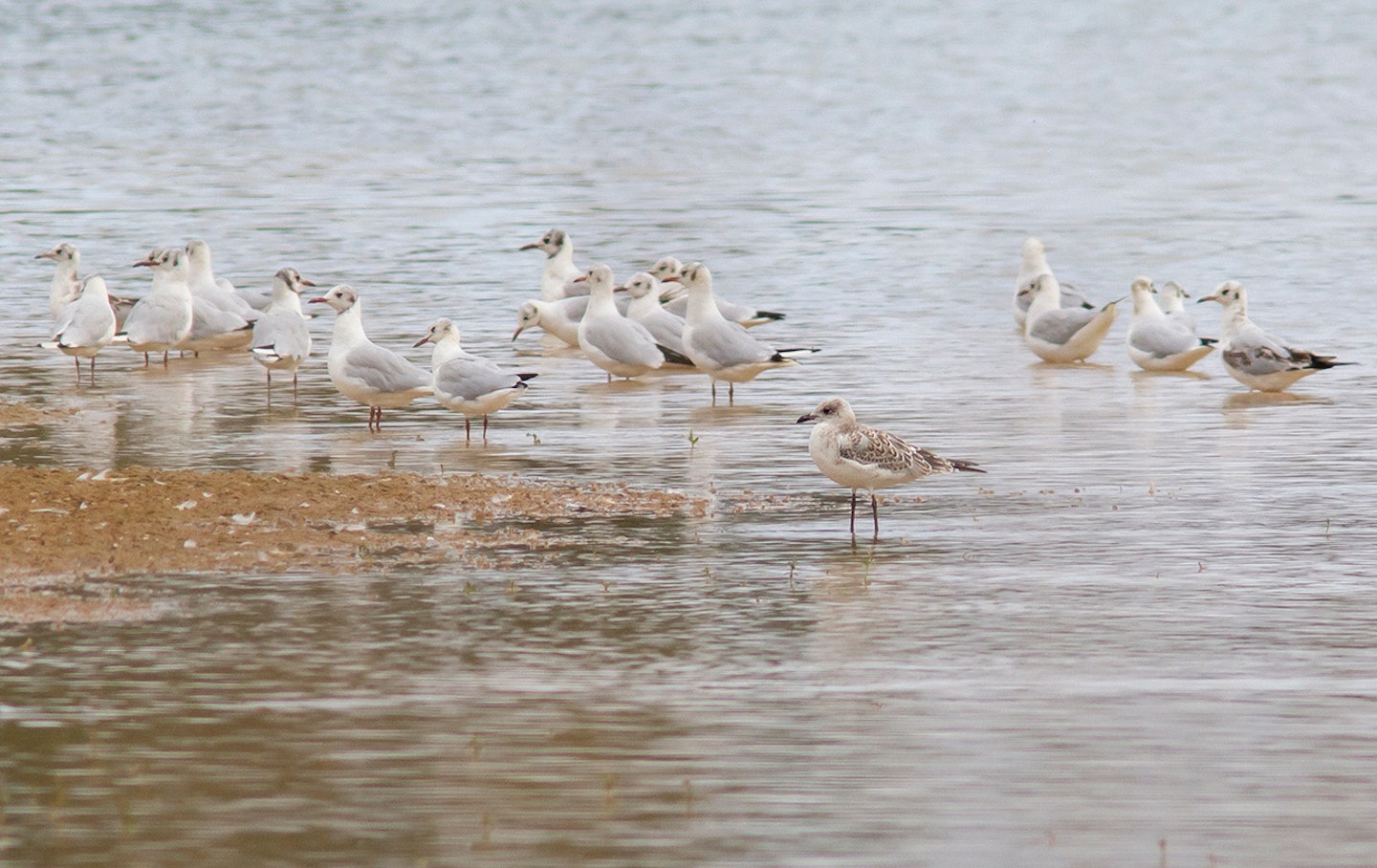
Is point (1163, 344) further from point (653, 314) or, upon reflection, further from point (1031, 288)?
point (653, 314)

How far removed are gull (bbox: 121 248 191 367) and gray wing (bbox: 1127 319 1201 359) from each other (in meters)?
9.09

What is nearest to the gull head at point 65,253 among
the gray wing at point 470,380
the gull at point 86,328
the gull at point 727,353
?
the gull at point 86,328

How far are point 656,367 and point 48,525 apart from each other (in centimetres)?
871

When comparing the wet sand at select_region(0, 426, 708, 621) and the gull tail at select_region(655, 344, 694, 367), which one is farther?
the gull tail at select_region(655, 344, 694, 367)

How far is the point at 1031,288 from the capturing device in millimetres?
25109

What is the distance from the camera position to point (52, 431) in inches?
712

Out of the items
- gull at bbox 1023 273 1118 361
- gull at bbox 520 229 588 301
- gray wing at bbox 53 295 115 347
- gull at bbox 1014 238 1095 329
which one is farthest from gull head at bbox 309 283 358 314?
gull at bbox 1014 238 1095 329

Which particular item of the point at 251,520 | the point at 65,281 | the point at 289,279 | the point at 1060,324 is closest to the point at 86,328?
the point at 289,279

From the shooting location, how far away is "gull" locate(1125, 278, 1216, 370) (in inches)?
867

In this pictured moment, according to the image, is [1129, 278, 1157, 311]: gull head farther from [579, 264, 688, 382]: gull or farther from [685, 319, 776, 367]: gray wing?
[579, 264, 688, 382]: gull

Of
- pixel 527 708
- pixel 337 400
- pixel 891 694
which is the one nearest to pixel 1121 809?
pixel 891 694

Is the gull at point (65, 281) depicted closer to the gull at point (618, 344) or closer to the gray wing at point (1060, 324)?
the gull at point (618, 344)

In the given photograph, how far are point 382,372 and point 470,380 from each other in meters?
0.95

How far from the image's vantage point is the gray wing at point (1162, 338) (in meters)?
22.0
